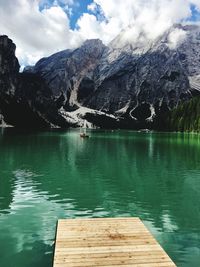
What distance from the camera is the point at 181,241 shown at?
22.4 meters

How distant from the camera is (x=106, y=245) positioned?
58.5 feet

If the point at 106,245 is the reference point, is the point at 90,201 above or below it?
below

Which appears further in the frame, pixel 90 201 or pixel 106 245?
pixel 90 201

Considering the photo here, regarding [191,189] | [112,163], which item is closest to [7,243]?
[191,189]

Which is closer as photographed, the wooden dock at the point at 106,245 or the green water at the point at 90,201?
the wooden dock at the point at 106,245

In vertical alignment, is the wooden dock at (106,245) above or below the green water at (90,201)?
above

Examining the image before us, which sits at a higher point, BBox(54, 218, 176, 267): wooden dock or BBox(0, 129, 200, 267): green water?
BBox(54, 218, 176, 267): wooden dock

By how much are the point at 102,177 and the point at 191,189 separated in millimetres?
12119

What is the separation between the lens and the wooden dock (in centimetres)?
1565

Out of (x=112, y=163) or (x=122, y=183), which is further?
(x=112, y=163)

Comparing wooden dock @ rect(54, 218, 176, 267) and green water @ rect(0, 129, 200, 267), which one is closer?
wooden dock @ rect(54, 218, 176, 267)

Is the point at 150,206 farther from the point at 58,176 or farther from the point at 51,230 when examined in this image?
the point at 58,176

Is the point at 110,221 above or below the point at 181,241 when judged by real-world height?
above

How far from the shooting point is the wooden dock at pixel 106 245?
1565 centimetres
